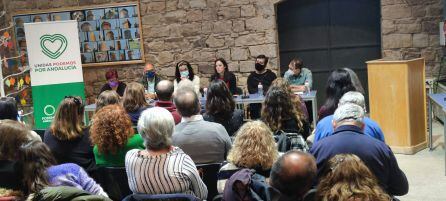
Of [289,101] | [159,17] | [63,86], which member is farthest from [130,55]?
[289,101]

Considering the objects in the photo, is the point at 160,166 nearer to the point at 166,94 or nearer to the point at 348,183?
the point at 348,183

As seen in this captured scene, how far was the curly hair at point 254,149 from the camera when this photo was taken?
2.86 m

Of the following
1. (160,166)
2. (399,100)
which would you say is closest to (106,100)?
(160,166)

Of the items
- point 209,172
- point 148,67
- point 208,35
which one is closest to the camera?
point 209,172

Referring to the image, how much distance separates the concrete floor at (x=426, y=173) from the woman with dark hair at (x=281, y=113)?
4.88 feet

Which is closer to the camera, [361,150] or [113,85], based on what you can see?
[361,150]

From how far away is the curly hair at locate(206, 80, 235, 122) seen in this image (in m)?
4.38

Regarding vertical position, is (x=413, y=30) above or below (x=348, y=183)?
above

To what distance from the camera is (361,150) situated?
2727mm

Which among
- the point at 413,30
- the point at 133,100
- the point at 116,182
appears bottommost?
the point at 116,182

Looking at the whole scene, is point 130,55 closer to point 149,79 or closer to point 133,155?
point 149,79

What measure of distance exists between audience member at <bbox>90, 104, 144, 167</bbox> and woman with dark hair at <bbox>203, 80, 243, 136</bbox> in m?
0.92

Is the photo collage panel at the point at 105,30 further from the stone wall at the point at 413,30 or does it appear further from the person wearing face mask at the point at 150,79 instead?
the stone wall at the point at 413,30

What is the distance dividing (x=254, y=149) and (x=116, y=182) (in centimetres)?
103
